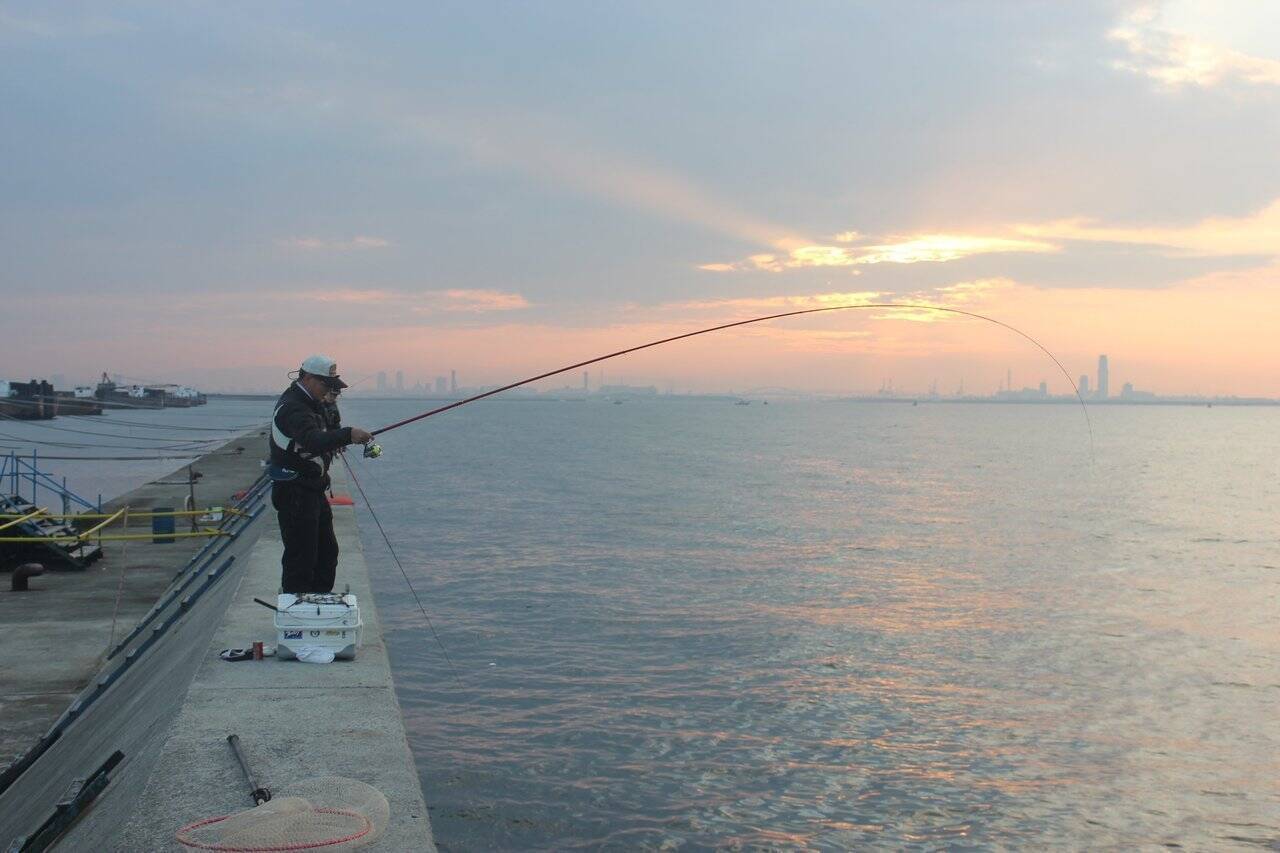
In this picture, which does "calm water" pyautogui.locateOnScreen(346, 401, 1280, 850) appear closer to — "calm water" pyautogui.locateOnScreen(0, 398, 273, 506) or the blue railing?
the blue railing

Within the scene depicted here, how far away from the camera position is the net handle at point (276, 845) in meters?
3.52

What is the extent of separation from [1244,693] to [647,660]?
6.41m

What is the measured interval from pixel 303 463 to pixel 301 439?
21cm

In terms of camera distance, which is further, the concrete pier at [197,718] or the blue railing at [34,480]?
the blue railing at [34,480]

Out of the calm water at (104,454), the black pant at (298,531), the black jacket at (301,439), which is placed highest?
the black jacket at (301,439)

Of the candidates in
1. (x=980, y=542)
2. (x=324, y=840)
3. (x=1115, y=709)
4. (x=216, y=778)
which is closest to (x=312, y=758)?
(x=216, y=778)

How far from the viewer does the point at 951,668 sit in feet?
39.0

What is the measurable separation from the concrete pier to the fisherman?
0.58 m

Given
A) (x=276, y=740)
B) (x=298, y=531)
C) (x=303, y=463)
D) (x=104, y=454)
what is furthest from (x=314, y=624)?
(x=104, y=454)

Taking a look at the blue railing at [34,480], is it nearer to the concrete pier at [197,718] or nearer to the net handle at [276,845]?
the concrete pier at [197,718]

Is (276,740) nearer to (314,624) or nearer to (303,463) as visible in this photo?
(314,624)

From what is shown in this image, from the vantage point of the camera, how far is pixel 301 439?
672cm

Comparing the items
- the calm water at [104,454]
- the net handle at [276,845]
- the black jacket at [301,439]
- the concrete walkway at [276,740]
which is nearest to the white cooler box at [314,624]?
the concrete walkway at [276,740]

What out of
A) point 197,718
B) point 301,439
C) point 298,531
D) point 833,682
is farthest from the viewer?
point 833,682
